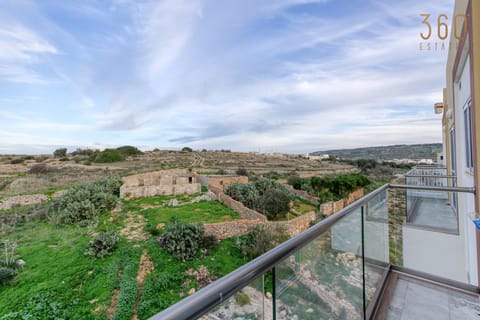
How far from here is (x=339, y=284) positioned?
4.59ft

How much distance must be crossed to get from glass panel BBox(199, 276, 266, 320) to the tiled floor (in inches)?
63.7

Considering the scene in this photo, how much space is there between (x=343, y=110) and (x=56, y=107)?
16333 millimetres

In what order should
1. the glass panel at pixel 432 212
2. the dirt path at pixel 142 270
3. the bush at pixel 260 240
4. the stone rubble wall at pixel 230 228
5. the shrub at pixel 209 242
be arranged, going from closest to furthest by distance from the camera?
the glass panel at pixel 432 212 < the dirt path at pixel 142 270 < the shrub at pixel 209 242 < the bush at pixel 260 240 < the stone rubble wall at pixel 230 228

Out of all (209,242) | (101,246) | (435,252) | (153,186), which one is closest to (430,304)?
(435,252)

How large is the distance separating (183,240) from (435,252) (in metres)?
6.45

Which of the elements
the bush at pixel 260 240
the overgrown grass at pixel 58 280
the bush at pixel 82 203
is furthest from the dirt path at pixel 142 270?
the bush at pixel 82 203

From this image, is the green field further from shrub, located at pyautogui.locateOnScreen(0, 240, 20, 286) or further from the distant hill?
the distant hill

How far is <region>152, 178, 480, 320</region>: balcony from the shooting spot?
589 mm

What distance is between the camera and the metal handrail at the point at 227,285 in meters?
0.41

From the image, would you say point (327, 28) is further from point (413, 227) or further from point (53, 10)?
point (53, 10)

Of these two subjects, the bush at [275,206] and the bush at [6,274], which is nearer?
the bush at [6,274]

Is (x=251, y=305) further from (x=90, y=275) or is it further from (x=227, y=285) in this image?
(x=90, y=275)

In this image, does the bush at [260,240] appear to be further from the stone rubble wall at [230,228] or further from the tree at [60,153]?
the tree at [60,153]

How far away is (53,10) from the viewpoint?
6.84 m
